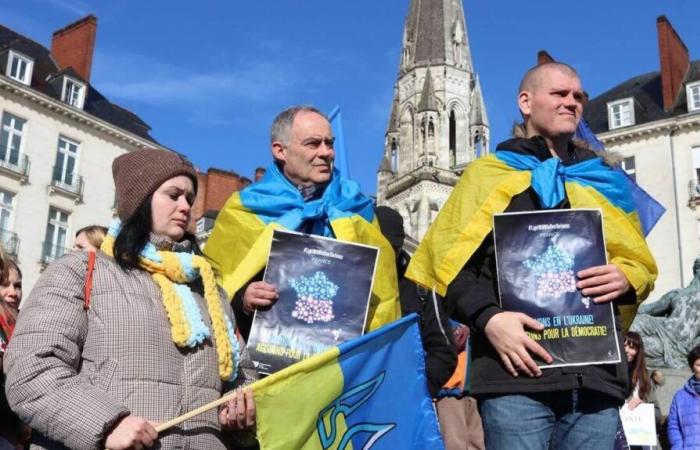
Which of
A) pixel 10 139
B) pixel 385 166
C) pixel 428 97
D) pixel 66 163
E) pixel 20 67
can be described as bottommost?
pixel 66 163

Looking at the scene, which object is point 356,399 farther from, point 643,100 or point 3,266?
point 643,100

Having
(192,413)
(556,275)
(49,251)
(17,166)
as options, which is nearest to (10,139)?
(17,166)

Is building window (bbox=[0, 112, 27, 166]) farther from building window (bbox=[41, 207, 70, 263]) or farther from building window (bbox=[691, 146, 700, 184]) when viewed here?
building window (bbox=[691, 146, 700, 184])

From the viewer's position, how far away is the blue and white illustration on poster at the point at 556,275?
2.92 metres

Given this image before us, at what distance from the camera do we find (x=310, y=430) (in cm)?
315

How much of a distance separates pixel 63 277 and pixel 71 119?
32.1m

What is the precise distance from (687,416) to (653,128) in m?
30.3

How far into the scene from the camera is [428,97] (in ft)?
225

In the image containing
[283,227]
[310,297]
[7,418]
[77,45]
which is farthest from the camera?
[77,45]

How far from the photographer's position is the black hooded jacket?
9.53 ft

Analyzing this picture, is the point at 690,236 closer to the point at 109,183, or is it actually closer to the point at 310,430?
the point at 109,183

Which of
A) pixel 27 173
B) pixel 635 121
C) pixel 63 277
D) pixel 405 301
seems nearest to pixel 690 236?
pixel 635 121

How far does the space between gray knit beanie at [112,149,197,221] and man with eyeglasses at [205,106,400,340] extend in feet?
2.56

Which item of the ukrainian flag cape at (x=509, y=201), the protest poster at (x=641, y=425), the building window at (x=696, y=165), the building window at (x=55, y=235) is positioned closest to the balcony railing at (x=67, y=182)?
the building window at (x=55, y=235)
